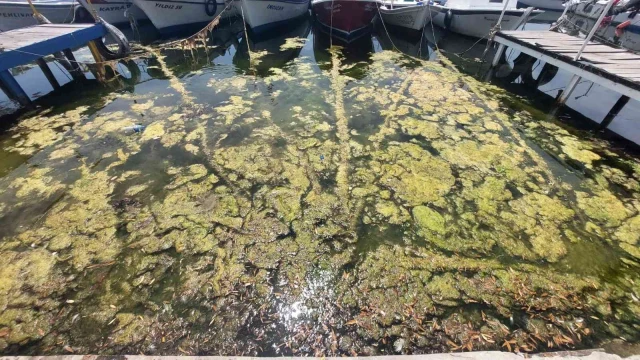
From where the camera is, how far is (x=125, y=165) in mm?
5371

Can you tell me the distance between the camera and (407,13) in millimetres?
13766

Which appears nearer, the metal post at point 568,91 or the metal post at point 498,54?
the metal post at point 568,91

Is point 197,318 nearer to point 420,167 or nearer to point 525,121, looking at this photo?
point 420,167

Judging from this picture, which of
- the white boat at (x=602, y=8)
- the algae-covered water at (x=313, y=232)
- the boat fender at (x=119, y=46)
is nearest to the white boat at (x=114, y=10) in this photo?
the boat fender at (x=119, y=46)

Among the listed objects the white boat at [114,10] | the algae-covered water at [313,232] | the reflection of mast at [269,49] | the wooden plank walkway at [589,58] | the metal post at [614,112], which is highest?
the wooden plank walkway at [589,58]

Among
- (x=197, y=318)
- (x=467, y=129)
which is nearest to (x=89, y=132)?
(x=197, y=318)

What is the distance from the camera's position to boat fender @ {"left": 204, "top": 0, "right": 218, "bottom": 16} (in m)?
15.7

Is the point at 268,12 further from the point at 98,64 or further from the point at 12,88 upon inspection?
the point at 12,88

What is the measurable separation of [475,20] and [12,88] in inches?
692

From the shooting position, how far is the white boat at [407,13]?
13.3 m

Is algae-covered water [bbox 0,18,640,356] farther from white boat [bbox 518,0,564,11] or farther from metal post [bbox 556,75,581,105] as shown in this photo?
white boat [bbox 518,0,564,11]

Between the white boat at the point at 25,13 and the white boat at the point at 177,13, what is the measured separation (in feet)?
12.6

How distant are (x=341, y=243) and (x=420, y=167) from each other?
96.2 inches

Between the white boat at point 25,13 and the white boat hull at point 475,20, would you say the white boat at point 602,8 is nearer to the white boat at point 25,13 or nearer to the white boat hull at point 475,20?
the white boat hull at point 475,20
